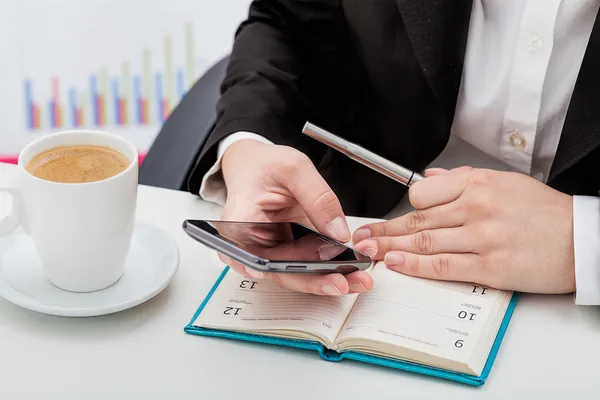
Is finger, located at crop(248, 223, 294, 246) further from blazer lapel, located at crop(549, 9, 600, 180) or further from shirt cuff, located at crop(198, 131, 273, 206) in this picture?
blazer lapel, located at crop(549, 9, 600, 180)

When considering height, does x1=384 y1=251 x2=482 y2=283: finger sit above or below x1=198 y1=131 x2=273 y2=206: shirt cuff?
above

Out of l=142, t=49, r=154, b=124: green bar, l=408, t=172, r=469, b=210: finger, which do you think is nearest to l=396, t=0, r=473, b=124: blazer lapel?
l=408, t=172, r=469, b=210: finger

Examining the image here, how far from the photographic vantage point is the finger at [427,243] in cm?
87

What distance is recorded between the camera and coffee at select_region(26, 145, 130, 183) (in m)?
0.79

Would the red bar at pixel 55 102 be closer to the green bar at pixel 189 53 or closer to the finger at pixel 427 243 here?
the green bar at pixel 189 53

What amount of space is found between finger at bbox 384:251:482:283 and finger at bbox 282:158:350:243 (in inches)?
2.3

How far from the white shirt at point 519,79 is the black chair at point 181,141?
17 centimetres

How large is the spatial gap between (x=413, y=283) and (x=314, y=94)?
0.45 meters

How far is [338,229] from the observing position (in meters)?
0.86

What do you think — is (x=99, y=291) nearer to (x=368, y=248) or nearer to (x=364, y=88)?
(x=368, y=248)

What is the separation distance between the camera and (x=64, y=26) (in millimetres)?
2309

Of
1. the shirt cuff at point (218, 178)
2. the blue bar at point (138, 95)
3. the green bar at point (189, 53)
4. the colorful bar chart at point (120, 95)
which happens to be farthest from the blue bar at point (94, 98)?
the shirt cuff at point (218, 178)

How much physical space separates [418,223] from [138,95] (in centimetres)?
169

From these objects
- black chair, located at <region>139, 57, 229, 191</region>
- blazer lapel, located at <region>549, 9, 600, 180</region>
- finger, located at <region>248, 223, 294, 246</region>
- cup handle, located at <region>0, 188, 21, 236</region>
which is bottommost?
black chair, located at <region>139, 57, 229, 191</region>
